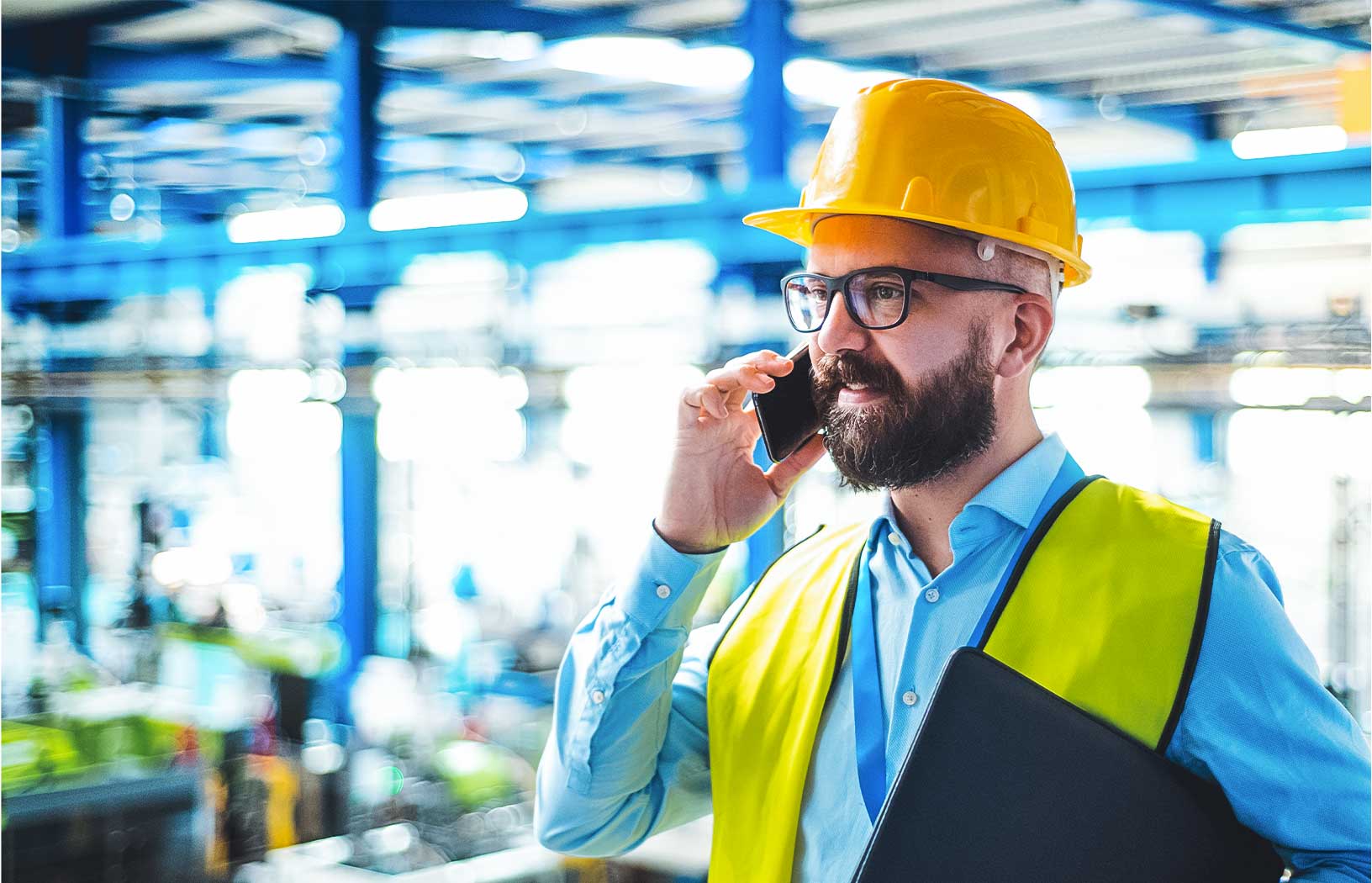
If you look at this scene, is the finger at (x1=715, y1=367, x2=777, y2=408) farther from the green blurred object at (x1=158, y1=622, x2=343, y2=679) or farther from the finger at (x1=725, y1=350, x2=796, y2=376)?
the green blurred object at (x1=158, y1=622, x2=343, y2=679)

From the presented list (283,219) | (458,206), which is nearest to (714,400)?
(458,206)

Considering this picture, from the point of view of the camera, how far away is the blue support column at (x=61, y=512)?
10.7 m

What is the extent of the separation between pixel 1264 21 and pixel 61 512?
987 centimetres

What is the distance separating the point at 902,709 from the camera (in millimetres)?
1581

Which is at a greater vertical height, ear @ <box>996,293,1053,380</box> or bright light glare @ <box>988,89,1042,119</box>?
bright light glare @ <box>988,89,1042,119</box>

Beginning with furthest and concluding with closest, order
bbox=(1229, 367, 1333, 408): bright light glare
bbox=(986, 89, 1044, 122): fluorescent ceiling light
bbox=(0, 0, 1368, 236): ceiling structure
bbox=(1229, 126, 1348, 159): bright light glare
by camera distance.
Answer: bbox=(1229, 126, 1348, 159): bright light glare < bbox=(986, 89, 1044, 122): fluorescent ceiling light < bbox=(0, 0, 1368, 236): ceiling structure < bbox=(1229, 367, 1333, 408): bright light glare

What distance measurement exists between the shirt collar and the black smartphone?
0.26 metres

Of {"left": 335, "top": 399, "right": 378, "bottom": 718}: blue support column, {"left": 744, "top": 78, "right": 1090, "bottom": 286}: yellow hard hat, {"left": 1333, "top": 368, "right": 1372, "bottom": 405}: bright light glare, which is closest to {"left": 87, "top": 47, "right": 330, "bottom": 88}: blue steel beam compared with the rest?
A: {"left": 335, "top": 399, "right": 378, "bottom": 718}: blue support column

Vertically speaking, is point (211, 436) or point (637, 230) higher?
point (637, 230)

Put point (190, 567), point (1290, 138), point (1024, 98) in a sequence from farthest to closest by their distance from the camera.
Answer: point (190, 567) < point (1290, 138) < point (1024, 98)

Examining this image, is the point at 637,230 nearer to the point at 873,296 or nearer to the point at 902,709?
the point at 873,296

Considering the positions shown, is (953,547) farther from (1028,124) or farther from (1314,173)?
(1314,173)

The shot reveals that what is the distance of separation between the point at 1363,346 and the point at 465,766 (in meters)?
5.19

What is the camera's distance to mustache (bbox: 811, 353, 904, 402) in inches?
62.4
